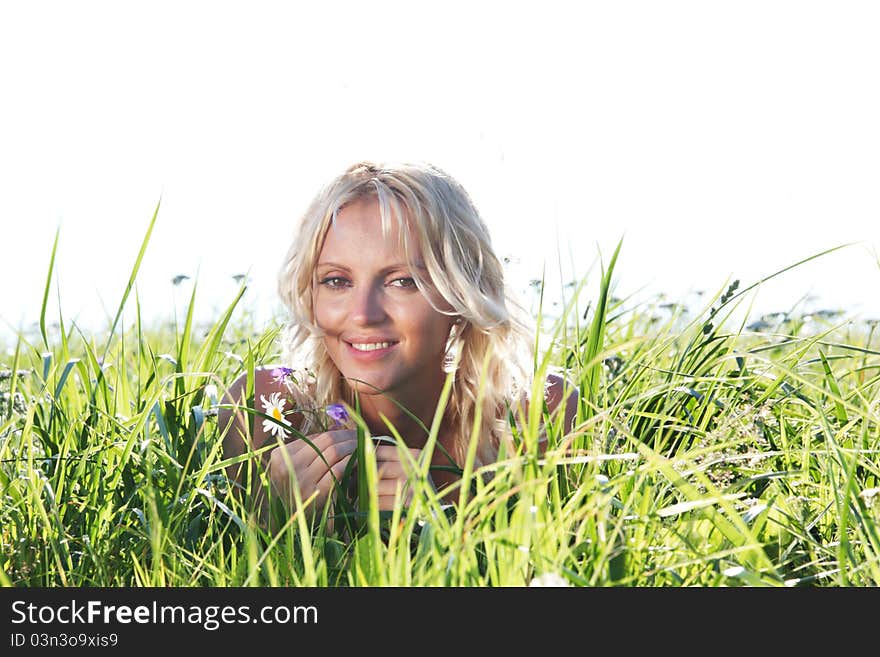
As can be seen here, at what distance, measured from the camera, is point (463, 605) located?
5.06ft

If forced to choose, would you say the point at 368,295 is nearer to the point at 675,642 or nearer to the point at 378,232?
the point at 378,232

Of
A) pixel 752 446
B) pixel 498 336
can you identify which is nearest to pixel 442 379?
pixel 498 336

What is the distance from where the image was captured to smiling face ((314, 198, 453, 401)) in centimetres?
274

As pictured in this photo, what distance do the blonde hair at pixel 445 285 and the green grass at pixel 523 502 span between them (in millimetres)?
251

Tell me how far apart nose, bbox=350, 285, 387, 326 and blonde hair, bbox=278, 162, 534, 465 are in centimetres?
13

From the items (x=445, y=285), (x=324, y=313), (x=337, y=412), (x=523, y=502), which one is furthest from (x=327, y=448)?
(x=523, y=502)

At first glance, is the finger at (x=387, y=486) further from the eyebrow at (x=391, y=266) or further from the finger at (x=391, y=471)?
the eyebrow at (x=391, y=266)

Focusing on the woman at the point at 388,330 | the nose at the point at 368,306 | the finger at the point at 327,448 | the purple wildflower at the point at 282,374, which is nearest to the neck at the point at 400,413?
the woman at the point at 388,330

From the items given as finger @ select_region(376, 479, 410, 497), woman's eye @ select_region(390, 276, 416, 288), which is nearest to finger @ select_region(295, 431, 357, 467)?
finger @ select_region(376, 479, 410, 497)

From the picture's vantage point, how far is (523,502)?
173cm

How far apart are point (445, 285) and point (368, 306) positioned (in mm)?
250

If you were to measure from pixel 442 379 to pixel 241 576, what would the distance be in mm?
1273

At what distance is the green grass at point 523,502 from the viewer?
180 cm

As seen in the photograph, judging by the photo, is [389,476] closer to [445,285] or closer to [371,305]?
[371,305]
